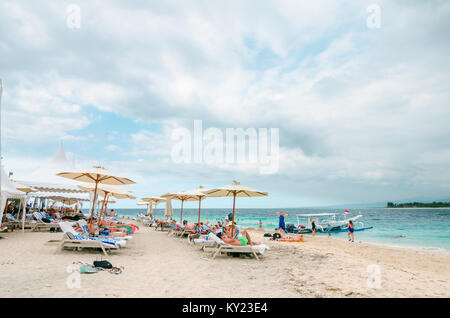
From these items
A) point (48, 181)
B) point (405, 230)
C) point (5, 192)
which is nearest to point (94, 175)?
point (5, 192)

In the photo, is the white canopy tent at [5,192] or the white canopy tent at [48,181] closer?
the white canopy tent at [5,192]

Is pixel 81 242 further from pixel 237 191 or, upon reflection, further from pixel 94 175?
pixel 237 191

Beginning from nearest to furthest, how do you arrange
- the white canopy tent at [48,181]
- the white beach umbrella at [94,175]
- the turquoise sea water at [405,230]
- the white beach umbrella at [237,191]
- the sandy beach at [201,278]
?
the sandy beach at [201,278] < the white beach umbrella at [94,175] < the white beach umbrella at [237,191] < the white canopy tent at [48,181] < the turquoise sea water at [405,230]

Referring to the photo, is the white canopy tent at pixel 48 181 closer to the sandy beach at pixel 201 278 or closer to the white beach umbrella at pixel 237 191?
the sandy beach at pixel 201 278

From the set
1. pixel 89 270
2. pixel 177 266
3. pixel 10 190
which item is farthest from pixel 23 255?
pixel 10 190

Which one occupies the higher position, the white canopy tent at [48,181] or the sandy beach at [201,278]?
the white canopy tent at [48,181]

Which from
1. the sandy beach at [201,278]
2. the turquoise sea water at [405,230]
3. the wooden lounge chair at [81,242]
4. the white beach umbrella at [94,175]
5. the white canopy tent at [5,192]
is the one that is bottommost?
the turquoise sea water at [405,230]

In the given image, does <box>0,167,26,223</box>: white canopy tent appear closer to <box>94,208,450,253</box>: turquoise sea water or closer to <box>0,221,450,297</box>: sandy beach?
<box>0,221,450,297</box>: sandy beach

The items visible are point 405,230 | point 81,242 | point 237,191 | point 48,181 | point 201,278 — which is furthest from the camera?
point 405,230

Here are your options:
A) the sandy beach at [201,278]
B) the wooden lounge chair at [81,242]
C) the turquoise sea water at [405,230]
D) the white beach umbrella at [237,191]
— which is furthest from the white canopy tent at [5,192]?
the turquoise sea water at [405,230]

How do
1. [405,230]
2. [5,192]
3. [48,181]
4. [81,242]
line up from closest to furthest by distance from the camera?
1. [81,242]
2. [5,192]
3. [48,181]
4. [405,230]
